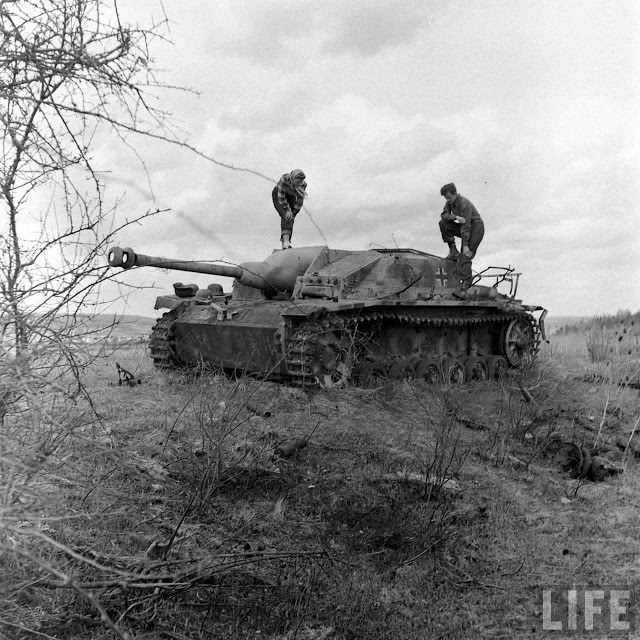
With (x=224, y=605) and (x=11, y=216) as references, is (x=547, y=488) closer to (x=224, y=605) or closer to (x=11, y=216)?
(x=224, y=605)

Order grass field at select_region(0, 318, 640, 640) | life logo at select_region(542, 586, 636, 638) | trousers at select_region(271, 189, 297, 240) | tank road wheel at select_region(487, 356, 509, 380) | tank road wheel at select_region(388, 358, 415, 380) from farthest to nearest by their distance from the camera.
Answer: tank road wheel at select_region(487, 356, 509, 380)
trousers at select_region(271, 189, 297, 240)
tank road wheel at select_region(388, 358, 415, 380)
life logo at select_region(542, 586, 636, 638)
grass field at select_region(0, 318, 640, 640)

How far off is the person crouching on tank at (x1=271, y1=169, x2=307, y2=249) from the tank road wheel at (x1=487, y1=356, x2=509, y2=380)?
4391 mm

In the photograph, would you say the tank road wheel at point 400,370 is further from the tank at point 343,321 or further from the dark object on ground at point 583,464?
the dark object on ground at point 583,464

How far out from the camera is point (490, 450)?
770cm

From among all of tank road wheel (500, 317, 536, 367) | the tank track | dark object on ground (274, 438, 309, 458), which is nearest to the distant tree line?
tank road wheel (500, 317, 536, 367)

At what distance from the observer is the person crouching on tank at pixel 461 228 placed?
12.2 metres

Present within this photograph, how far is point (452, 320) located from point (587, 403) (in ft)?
8.67

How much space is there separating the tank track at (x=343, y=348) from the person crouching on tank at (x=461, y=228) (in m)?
1.42

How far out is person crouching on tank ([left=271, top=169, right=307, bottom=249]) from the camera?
12.0 meters

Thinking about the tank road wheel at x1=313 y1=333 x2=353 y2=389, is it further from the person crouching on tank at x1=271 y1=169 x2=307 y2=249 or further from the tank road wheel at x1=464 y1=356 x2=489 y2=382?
the person crouching on tank at x1=271 y1=169 x2=307 y2=249

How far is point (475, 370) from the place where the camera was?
12.5 m

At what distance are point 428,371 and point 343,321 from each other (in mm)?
2455

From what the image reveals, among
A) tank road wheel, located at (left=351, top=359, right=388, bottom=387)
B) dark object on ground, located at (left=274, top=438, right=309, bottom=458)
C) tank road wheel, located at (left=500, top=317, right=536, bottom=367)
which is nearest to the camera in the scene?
dark object on ground, located at (left=274, top=438, right=309, bottom=458)

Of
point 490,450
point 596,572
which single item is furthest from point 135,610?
point 490,450
